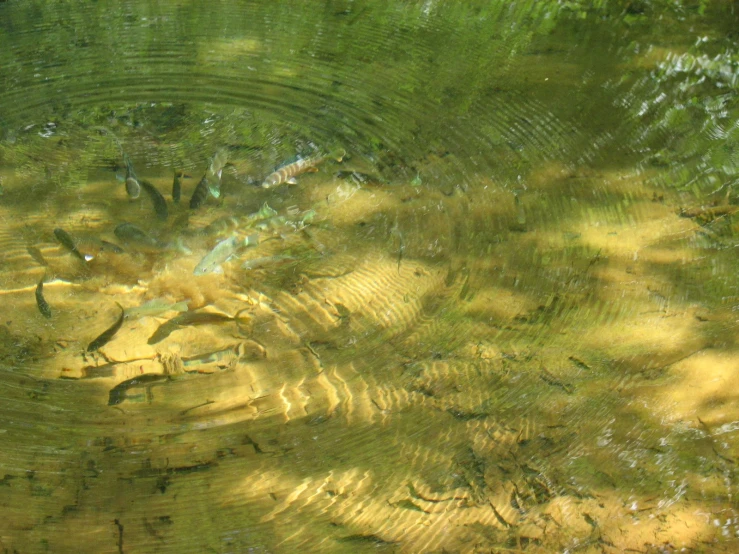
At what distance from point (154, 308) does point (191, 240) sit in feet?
0.94

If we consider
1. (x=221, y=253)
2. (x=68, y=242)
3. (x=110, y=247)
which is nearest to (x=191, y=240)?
(x=221, y=253)

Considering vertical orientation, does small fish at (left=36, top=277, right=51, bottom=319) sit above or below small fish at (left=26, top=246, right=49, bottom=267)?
below

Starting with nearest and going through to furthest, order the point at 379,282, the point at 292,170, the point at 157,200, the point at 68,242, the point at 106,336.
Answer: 1. the point at 106,336
2. the point at 379,282
3. the point at 68,242
4. the point at 157,200
5. the point at 292,170

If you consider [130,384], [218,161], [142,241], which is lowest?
[130,384]

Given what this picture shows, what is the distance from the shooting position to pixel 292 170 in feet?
8.66

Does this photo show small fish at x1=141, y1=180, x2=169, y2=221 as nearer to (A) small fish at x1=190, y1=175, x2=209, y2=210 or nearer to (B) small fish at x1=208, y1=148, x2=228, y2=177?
(A) small fish at x1=190, y1=175, x2=209, y2=210

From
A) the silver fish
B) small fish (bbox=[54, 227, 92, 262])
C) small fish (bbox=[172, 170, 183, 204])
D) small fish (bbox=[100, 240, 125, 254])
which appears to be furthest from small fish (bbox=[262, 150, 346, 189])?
small fish (bbox=[54, 227, 92, 262])

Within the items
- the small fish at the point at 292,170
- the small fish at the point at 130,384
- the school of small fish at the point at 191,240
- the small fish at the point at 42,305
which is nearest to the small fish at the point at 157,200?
the school of small fish at the point at 191,240

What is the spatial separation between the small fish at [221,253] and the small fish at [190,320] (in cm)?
18

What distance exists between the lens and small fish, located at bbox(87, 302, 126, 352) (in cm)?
210

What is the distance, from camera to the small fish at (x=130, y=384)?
1.97 meters

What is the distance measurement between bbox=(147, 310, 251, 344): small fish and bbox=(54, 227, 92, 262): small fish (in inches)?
14.7

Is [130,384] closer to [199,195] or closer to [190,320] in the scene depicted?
[190,320]

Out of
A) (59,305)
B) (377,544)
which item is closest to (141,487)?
(377,544)
